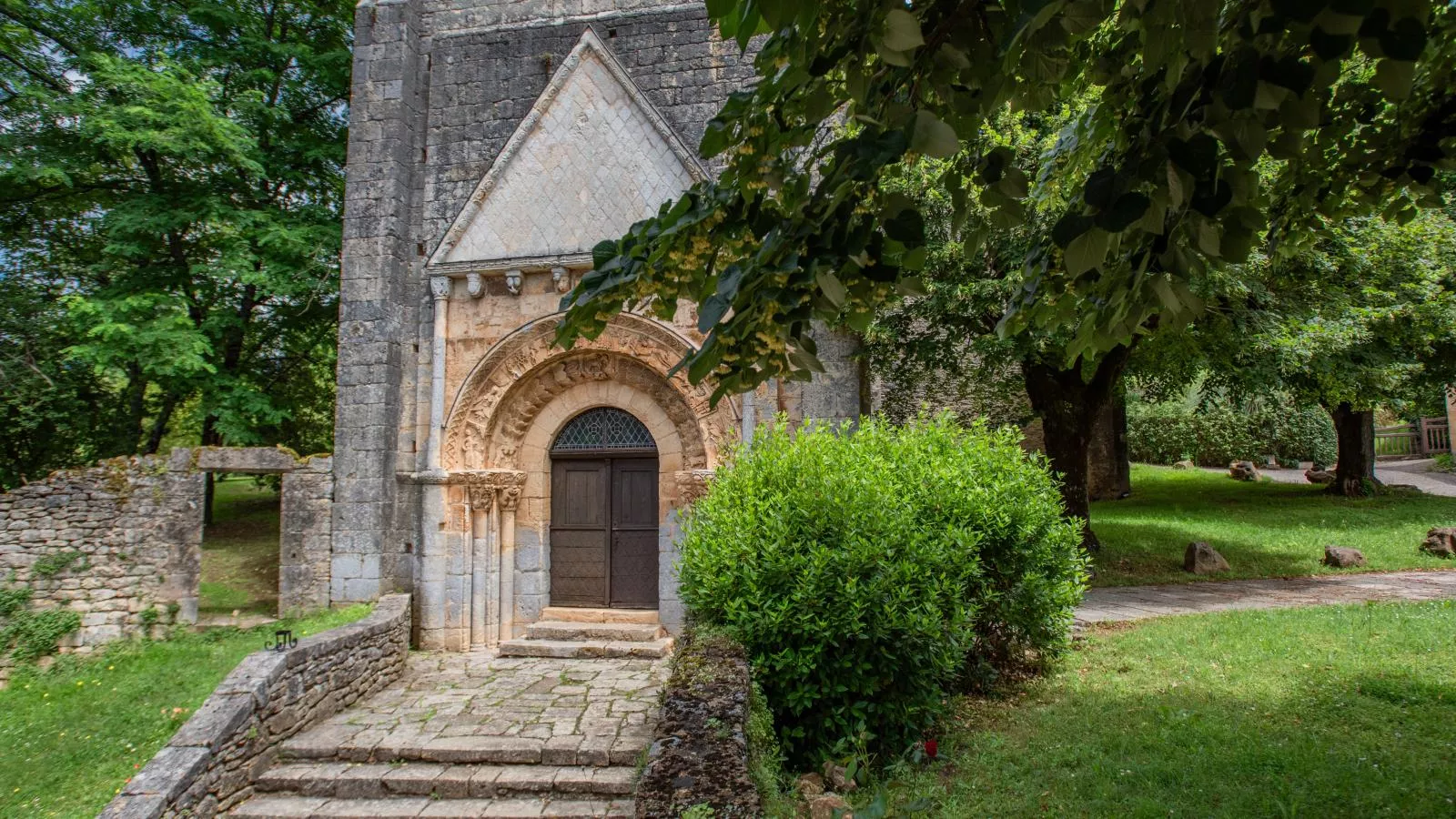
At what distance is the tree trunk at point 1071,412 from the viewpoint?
9969 millimetres

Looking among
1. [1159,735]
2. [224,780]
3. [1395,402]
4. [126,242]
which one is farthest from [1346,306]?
[126,242]

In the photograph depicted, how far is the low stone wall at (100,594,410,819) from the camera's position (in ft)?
15.0

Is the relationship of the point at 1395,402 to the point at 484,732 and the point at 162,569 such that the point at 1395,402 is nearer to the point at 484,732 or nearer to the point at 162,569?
the point at 484,732

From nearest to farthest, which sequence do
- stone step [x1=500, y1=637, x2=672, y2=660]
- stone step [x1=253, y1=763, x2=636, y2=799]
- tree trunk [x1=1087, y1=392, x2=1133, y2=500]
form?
stone step [x1=253, y1=763, x2=636, y2=799] → stone step [x1=500, y1=637, x2=672, y2=660] → tree trunk [x1=1087, y1=392, x2=1133, y2=500]

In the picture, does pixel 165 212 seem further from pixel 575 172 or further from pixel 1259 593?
pixel 1259 593

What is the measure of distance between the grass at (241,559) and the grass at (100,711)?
1.65 metres

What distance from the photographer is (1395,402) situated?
36.2 feet

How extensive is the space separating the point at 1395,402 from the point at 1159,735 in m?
9.78

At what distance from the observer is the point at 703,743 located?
357 cm

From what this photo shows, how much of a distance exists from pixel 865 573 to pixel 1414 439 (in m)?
26.9

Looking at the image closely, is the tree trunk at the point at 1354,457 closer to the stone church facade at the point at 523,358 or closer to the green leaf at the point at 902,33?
the stone church facade at the point at 523,358

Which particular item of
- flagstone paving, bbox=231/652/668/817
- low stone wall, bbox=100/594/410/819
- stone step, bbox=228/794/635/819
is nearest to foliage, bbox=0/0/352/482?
low stone wall, bbox=100/594/410/819

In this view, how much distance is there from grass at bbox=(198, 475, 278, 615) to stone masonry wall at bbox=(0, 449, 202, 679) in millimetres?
1296

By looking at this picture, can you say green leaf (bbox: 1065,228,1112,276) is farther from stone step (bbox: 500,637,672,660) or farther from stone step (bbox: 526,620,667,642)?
stone step (bbox: 526,620,667,642)
